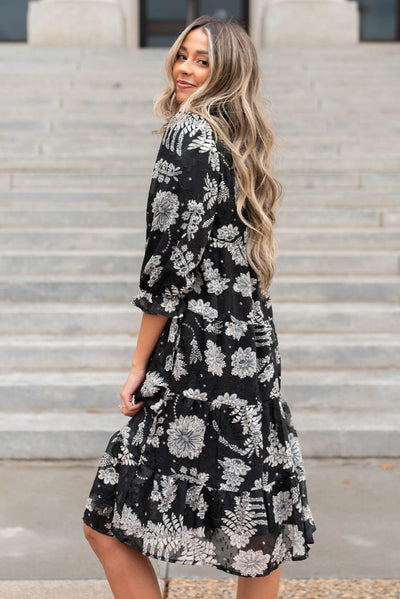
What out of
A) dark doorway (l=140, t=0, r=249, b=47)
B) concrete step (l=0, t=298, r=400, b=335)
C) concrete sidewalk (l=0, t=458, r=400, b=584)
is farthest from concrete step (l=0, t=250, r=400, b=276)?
dark doorway (l=140, t=0, r=249, b=47)

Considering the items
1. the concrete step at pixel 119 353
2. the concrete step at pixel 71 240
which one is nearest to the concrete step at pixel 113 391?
the concrete step at pixel 119 353

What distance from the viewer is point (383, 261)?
18.6 ft

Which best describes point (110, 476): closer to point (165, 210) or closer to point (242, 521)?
point (242, 521)

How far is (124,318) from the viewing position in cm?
508

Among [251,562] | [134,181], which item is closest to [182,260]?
[251,562]

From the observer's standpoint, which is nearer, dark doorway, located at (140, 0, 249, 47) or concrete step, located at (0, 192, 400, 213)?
concrete step, located at (0, 192, 400, 213)

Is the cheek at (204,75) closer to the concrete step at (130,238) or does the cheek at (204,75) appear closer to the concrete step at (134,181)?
the concrete step at (130,238)

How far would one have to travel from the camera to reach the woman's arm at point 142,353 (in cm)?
194

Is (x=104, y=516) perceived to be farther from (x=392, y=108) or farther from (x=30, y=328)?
(x=392, y=108)

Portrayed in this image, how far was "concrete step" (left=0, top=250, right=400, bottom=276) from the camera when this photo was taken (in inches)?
220

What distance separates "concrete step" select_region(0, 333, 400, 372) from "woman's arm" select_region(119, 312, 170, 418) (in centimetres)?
282

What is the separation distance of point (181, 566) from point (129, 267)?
2.94 m

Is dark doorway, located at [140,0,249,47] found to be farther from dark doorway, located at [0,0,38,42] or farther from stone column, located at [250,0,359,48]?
stone column, located at [250,0,359,48]

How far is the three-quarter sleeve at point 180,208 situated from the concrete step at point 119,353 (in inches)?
116
